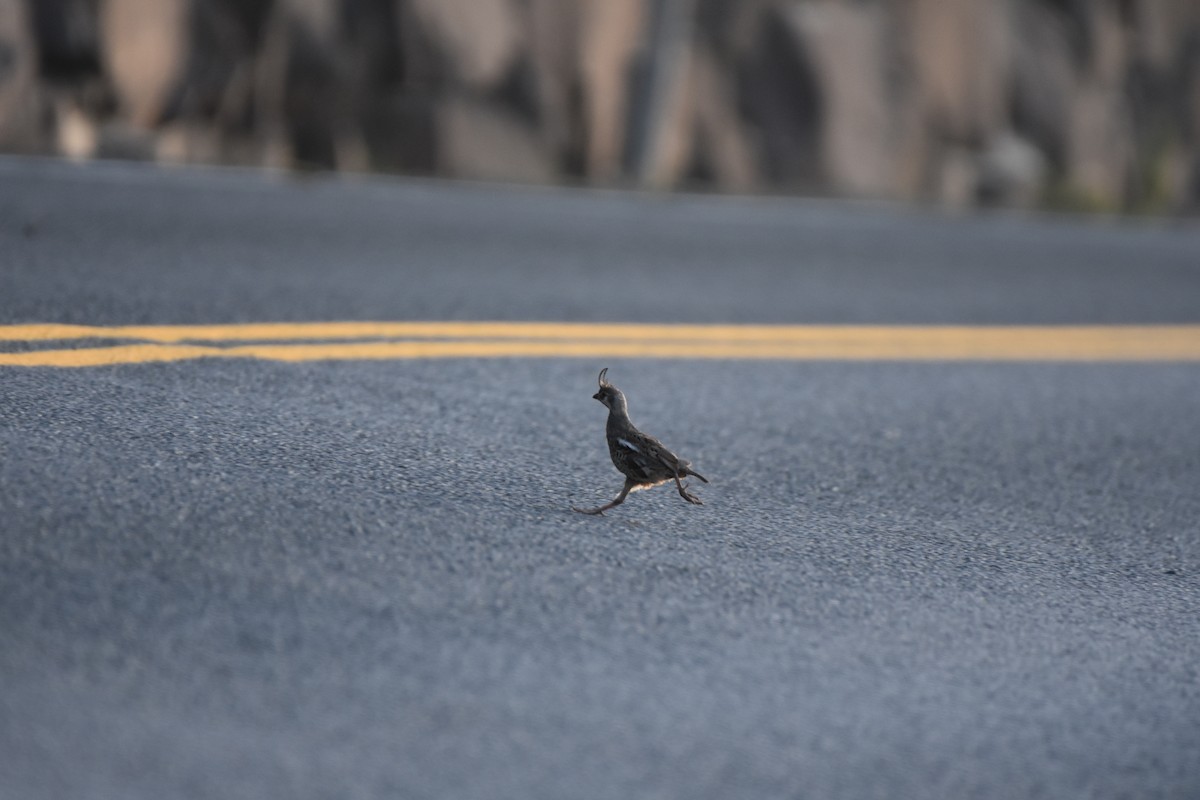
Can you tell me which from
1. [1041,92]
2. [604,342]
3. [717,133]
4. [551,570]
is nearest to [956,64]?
[1041,92]

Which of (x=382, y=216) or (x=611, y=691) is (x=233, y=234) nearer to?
(x=382, y=216)

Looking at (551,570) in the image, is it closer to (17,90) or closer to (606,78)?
(17,90)

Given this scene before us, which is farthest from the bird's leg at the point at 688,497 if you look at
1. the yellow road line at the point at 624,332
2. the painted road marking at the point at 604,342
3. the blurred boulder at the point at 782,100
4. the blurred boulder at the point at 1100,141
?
the blurred boulder at the point at 1100,141

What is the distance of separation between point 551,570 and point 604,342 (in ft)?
8.49

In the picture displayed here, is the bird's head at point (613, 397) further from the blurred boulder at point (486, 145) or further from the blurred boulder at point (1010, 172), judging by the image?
the blurred boulder at point (1010, 172)

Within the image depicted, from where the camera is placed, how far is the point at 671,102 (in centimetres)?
1298

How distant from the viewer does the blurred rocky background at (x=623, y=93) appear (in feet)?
32.7

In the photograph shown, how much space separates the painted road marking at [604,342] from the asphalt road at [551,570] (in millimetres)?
146

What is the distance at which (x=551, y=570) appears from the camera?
2.99m

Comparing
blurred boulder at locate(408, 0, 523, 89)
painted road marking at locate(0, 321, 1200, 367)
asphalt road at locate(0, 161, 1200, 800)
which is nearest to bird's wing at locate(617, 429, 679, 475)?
asphalt road at locate(0, 161, 1200, 800)

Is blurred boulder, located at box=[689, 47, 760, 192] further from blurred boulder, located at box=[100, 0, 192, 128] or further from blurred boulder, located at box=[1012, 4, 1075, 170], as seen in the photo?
blurred boulder, located at box=[100, 0, 192, 128]

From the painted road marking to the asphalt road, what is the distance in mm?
146

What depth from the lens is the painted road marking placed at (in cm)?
435

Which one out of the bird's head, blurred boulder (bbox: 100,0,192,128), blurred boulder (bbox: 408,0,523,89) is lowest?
the bird's head
